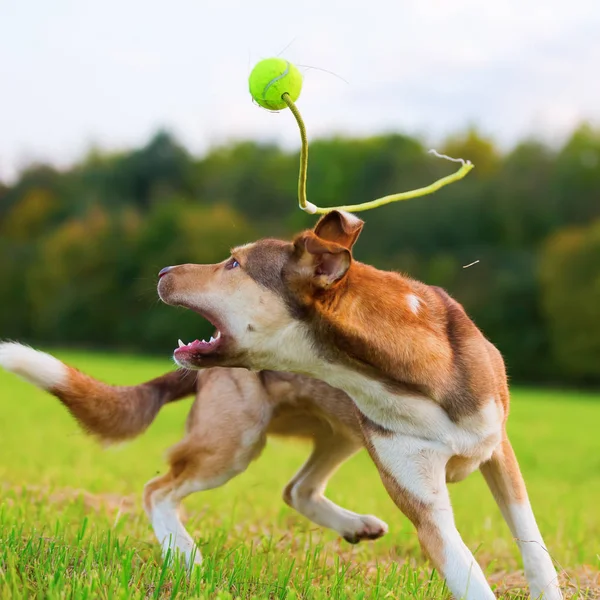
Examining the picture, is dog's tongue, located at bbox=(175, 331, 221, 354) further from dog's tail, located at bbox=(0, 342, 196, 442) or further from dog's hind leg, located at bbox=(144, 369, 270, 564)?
dog's tail, located at bbox=(0, 342, 196, 442)

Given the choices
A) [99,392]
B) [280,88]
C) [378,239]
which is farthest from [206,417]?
[378,239]

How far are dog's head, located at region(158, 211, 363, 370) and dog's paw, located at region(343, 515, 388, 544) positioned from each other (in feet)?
5.66

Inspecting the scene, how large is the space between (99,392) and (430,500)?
2319mm

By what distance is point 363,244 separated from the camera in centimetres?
4941

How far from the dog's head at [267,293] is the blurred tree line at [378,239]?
34211mm

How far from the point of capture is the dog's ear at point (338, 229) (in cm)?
447

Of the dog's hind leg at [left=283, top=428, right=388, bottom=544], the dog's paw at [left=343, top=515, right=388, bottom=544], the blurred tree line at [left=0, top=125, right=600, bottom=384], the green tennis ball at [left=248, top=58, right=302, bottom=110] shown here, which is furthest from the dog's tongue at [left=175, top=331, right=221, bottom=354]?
the blurred tree line at [left=0, top=125, right=600, bottom=384]

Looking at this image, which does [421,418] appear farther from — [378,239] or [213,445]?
[378,239]

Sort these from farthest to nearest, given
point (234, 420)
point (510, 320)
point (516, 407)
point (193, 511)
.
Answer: point (510, 320) → point (516, 407) → point (193, 511) → point (234, 420)

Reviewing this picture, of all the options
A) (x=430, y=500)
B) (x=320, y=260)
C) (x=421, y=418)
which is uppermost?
(x=320, y=260)

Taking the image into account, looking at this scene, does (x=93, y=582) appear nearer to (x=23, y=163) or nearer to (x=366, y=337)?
(x=366, y=337)

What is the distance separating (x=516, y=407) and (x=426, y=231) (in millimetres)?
23633

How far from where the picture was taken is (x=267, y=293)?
4.50 meters

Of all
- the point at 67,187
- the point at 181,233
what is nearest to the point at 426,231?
the point at 181,233
